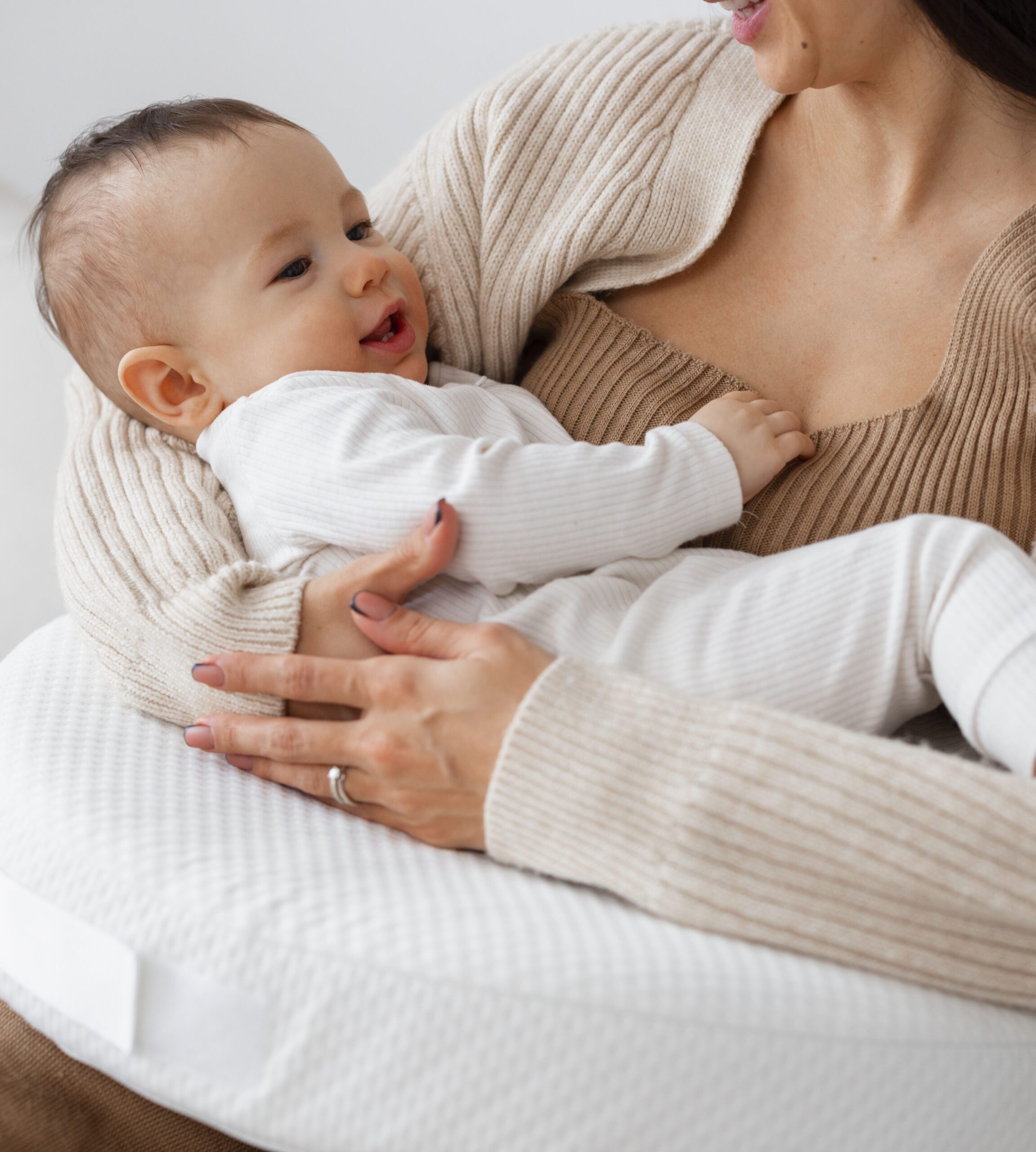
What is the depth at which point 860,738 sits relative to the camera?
79cm

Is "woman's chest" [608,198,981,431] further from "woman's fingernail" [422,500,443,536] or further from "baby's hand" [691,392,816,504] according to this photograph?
"woman's fingernail" [422,500,443,536]

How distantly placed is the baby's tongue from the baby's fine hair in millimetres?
211

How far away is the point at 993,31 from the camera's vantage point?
111 cm

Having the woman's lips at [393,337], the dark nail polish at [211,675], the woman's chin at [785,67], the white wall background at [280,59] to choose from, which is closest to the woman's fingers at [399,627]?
the dark nail polish at [211,675]

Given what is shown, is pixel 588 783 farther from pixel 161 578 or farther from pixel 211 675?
pixel 161 578

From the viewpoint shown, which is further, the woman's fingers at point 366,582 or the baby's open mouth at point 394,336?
the baby's open mouth at point 394,336

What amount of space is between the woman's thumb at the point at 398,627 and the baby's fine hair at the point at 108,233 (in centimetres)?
41

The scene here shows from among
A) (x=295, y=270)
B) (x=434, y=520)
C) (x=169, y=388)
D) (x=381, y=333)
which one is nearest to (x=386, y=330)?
(x=381, y=333)

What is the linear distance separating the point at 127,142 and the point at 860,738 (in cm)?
93

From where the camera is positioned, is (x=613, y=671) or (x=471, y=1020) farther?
(x=613, y=671)

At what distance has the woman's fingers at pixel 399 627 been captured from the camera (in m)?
0.94

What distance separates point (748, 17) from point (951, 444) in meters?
0.48

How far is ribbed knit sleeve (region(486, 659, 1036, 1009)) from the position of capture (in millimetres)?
750

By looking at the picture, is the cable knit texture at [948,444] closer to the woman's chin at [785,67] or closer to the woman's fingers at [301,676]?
the woman's chin at [785,67]
